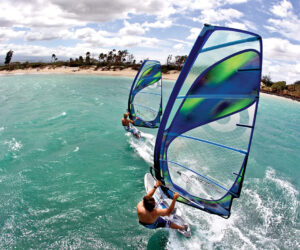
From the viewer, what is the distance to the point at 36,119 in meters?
14.3

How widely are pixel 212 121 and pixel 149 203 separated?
7.15 feet

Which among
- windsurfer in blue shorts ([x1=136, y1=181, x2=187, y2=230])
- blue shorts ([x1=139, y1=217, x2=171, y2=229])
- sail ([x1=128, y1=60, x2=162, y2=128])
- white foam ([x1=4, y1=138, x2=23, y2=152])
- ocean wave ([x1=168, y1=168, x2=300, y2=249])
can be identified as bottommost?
ocean wave ([x1=168, y1=168, x2=300, y2=249])

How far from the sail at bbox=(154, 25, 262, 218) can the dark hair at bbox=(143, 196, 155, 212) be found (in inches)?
27.6

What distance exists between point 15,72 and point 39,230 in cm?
6780

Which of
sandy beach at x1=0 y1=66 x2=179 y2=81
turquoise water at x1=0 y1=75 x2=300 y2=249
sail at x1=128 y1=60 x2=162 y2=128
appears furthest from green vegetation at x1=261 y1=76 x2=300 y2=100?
sail at x1=128 y1=60 x2=162 y2=128

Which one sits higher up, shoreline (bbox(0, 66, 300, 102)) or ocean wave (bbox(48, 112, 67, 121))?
shoreline (bbox(0, 66, 300, 102))

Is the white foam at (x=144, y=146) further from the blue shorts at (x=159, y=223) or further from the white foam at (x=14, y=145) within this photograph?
the white foam at (x=14, y=145)

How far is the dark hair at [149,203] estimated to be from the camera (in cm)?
399

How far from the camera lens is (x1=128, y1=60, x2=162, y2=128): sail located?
927 centimetres

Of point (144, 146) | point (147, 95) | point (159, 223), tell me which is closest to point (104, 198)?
point (159, 223)

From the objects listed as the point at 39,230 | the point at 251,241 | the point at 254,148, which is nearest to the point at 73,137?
the point at 39,230

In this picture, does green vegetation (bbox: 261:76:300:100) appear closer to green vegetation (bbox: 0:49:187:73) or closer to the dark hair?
green vegetation (bbox: 0:49:187:73)

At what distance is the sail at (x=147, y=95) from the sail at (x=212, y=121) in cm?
523

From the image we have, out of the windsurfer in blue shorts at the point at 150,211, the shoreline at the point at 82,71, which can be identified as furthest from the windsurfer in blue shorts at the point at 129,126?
the shoreline at the point at 82,71
